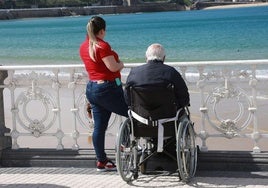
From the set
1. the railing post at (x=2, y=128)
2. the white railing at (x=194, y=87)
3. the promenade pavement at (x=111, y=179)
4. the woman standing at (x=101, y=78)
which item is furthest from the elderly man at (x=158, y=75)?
the railing post at (x=2, y=128)

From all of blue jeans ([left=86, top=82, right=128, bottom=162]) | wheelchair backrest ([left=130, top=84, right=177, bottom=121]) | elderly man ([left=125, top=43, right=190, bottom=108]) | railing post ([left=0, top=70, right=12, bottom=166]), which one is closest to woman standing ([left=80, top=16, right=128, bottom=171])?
blue jeans ([left=86, top=82, right=128, bottom=162])

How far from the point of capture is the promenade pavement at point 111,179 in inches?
259

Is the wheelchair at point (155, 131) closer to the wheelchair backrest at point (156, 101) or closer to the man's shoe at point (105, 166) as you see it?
the wheelchair backrest at point (156, 101)

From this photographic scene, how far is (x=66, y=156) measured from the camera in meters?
7.62

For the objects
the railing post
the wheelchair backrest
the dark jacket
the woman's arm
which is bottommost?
the railing post

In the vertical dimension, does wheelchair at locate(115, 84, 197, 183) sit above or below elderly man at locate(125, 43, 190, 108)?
below

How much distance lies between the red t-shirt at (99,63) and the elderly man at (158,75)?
0.35 metres

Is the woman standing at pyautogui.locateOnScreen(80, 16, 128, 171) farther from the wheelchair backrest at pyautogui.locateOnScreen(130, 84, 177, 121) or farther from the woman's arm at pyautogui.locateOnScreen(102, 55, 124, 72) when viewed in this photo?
the wheelchair backrest at pyautogui.locateOnScreen(130, 84, 177, 121)

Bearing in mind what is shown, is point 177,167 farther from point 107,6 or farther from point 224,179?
point 107,6

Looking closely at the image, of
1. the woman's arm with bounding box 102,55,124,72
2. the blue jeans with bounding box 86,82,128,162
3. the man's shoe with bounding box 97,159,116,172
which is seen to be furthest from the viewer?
the man's shoe with bounding box 97,159,116,172

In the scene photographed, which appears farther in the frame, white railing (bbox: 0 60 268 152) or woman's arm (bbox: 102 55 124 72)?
white railing (bbox: 0 60 268 152)

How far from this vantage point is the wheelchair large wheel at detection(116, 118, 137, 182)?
6492 millimetres

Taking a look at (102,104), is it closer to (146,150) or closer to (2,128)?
(146,150)

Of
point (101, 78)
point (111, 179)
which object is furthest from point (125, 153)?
point (101, 78)
